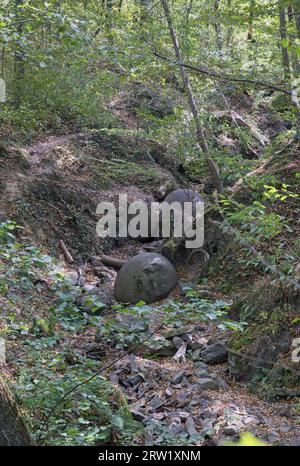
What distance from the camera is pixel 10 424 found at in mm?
3252

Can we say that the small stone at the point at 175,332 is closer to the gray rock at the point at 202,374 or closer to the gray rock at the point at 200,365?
the gray rock at the point at 200,365

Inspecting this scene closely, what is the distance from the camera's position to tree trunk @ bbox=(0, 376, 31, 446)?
318cm

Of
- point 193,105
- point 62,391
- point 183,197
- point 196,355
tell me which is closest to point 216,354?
point 196,355

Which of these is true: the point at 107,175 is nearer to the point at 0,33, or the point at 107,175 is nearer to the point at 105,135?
the point at 105,135

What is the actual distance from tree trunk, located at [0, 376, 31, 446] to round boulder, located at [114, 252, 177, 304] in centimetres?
548

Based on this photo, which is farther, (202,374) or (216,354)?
(216,354)

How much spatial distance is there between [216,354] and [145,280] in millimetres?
2472

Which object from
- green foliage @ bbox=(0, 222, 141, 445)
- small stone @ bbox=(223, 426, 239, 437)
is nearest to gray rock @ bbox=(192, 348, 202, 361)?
green foliage @ bbox=(0, 222, 141, 445)

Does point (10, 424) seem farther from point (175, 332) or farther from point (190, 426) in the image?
point (175, 332)

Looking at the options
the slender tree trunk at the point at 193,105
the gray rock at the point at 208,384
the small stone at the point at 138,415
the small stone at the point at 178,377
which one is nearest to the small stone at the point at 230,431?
the small stone at the point at 138,415

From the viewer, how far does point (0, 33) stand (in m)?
4.87

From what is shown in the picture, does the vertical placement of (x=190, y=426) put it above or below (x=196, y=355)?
below

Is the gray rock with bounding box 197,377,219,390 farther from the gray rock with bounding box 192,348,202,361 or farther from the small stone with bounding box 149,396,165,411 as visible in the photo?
the gray rock with bounding box 192,348,202,361
